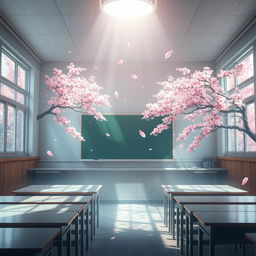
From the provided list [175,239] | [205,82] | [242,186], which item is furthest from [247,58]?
[175,239]

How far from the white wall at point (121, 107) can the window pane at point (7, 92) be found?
4.39 feet

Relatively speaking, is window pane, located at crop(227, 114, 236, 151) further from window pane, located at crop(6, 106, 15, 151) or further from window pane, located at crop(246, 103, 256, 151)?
window pane, located at crop(6, 106, 15, 151)

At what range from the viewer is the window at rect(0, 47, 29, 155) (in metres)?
5.66

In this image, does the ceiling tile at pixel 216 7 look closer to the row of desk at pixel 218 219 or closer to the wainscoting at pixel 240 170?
the wainscoting at pixel 240 170

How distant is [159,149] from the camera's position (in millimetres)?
7402

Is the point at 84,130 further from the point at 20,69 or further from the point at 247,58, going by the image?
the point at 247,58

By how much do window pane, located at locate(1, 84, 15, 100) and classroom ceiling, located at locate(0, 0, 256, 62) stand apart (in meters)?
0.98

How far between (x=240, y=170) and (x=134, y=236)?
2589mm

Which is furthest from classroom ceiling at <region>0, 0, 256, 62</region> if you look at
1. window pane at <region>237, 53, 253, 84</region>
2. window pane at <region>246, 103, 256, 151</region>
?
window pane at <region>246, 103, 256, 151</region>

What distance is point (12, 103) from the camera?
6.10 m

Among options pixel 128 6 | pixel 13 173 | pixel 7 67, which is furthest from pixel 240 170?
pixel 7 67

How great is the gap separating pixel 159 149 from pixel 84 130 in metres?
1.74

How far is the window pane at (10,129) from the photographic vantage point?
19.6 feet

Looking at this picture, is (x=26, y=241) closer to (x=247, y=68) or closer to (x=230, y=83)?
(x=247, y=68)
